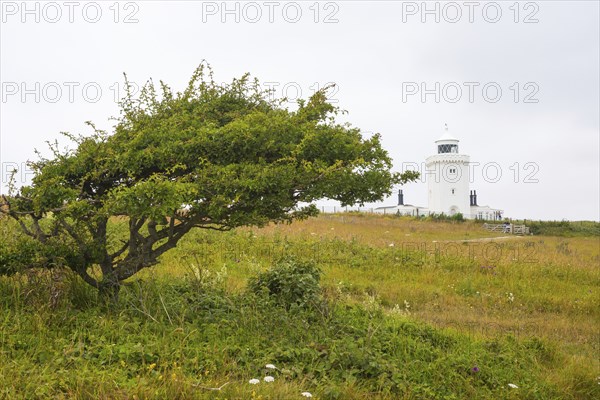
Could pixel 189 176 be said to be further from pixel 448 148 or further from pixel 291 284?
pixel 448 148

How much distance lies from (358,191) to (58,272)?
168 inches

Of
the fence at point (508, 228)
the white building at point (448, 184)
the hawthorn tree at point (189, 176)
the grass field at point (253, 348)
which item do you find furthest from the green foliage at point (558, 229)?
the hawthorn tree at point (189, 176)

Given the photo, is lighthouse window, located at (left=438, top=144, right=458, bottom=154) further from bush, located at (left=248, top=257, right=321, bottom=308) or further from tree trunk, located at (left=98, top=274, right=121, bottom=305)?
tree trunk, located at (left=98, top=274, right=121, bottom=305)

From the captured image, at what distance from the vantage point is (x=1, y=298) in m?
7.30

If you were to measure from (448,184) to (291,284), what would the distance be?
2638 inches

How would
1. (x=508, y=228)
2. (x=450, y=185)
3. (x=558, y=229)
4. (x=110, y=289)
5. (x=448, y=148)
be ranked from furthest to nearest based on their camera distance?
(x=448, y=148) < (x=450, y=185) < (x=558, y=229) < (x=508, y=228) < (x=110, y=289)

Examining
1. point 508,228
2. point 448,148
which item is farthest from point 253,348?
point 448,148

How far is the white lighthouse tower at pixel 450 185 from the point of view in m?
72.3

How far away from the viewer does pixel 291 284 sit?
896 centimetres

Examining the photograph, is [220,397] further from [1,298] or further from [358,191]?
[1,298]

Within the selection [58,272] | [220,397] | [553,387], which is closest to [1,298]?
[58,272]

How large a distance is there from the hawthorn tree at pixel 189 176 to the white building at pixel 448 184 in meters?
63.4

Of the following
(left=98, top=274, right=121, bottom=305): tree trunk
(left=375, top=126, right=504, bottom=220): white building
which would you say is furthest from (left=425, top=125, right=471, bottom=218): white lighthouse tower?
(left=98, top=274, right=121, bottom=305): tree trunk

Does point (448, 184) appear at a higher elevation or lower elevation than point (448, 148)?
lower
